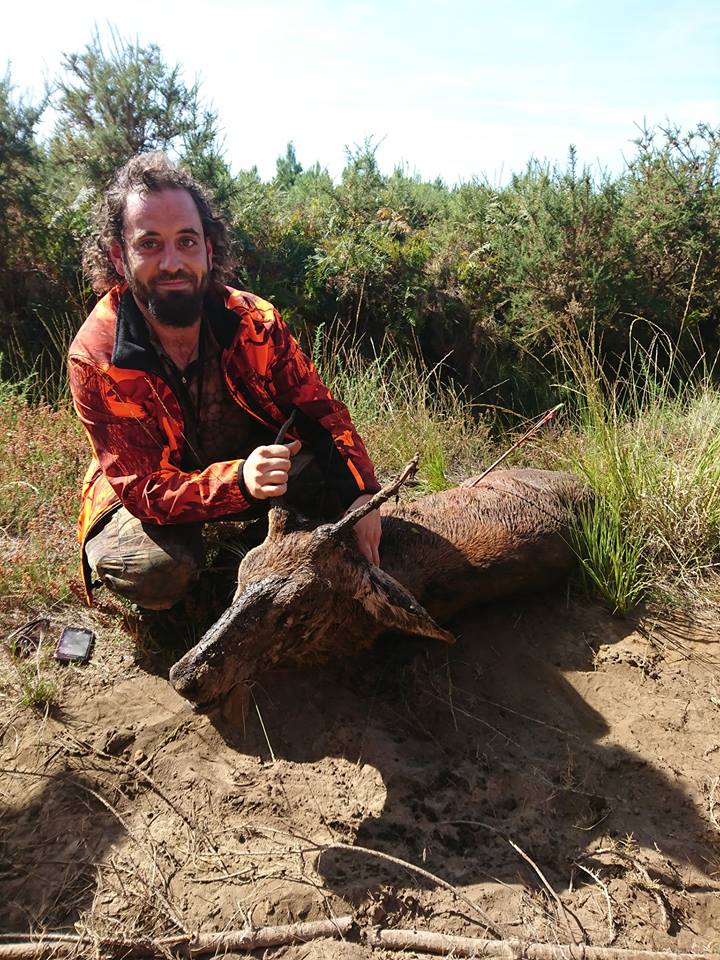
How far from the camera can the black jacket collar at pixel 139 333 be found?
3059 millimetres

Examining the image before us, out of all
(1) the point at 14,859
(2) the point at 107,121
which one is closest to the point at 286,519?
(1) the point at 14,859

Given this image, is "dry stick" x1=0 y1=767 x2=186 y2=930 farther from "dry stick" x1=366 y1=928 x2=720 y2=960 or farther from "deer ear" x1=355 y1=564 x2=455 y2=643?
"deer ear" x1=355 y1=564 x2=455 y2=643

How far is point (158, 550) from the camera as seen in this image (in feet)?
9.97

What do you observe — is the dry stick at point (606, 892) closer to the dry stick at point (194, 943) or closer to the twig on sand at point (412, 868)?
the twig on sand at point (412, 868)

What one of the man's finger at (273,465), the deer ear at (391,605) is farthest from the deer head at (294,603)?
the man's finger at (273,465)

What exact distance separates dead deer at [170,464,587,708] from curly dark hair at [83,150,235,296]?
1.43m

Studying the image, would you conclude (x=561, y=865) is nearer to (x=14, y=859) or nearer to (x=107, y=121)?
(x=14, y=859)

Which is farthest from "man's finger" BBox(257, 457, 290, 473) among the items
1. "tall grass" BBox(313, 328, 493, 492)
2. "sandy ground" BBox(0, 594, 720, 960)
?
"tall grass" BBox(313, 328, 493, 492)

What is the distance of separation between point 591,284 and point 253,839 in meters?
5.33

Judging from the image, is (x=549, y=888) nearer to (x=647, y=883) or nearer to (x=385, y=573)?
(x=647, y=883)

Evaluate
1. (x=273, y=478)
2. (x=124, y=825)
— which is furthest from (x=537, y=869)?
(x=273, y=478)

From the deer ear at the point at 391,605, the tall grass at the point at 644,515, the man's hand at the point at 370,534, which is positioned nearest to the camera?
the deer ear at the point at 391,605

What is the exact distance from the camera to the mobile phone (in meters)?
3.26

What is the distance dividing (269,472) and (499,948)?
1574mm
